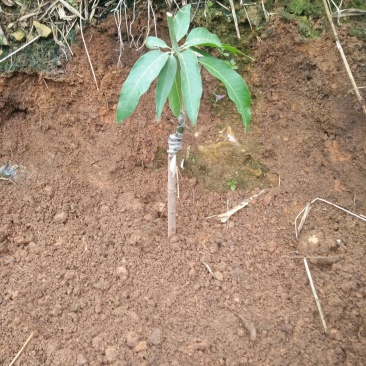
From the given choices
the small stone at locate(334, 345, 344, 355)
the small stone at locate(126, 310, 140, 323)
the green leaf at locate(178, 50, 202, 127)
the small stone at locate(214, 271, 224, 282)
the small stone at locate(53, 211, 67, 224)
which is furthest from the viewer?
the small stone at locate(53, 211, 67, 224)

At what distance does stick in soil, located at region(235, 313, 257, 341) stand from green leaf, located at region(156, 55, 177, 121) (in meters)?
0.80

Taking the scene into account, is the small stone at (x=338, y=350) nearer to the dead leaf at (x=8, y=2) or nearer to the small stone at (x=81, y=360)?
the small stone at (x=81, y=360)

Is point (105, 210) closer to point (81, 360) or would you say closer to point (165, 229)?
point (165, 229)

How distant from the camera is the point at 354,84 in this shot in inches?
64.3

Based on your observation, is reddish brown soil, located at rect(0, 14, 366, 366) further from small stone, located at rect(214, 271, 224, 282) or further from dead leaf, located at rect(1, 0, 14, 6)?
dead leaf, located at rect(1, 0, 14, 6)

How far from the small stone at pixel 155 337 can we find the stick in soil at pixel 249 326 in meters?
0.29

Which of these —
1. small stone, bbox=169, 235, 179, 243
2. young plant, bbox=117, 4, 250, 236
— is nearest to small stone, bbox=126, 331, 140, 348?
small stone, bbox=169, 235, 179, 243

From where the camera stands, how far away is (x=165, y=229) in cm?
172

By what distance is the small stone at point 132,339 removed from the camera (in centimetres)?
137

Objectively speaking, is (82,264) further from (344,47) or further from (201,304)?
(344,47)

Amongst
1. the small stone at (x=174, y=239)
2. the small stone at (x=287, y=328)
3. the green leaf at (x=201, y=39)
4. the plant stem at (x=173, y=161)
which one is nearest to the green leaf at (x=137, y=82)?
the green leaf at (x=201, y=39)

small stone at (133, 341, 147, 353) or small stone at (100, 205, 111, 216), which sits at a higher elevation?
small stone at (100, 205, 111, 216)

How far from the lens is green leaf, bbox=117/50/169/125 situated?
1.17 metres

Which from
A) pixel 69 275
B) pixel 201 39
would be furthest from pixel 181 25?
pixel 69 275
